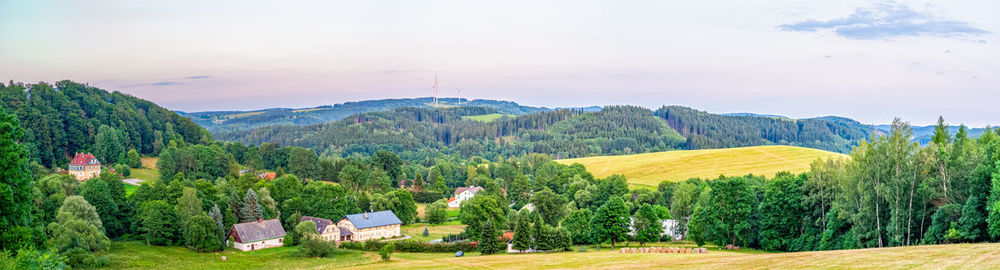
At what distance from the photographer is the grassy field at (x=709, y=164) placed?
115312mm

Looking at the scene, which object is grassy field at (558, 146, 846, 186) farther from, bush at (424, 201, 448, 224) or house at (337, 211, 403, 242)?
house at (337, 211, 403, 242)

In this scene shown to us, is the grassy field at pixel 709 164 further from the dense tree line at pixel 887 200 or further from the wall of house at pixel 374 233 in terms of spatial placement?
the dense tree line at pixel 887 200

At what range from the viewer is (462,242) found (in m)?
63.7

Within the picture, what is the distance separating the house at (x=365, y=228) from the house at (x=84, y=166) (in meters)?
47.0

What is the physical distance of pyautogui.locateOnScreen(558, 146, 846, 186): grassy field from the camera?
115312 mm

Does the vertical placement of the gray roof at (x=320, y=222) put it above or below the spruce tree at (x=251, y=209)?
below

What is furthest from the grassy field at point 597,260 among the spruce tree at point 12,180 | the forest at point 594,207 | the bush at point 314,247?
the spruce tree at point 12,180

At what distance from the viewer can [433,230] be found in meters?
79.1

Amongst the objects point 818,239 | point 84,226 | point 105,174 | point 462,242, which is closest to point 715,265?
point 818,239

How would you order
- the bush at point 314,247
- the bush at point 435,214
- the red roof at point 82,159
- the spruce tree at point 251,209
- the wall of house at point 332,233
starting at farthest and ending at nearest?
the red roof at point 82,159 < the bush at point 435,214 < the wall of house at point 332,233 < the spruce tree at point 251,209 < the bush at point 314,247

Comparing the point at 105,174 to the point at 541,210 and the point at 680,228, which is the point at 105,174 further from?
the point at 680,228

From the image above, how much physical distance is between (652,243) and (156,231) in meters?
47.4

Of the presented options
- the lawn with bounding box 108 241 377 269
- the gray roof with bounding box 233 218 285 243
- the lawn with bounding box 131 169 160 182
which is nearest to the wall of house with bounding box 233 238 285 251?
the gray roof with bounding box 233 218 285 243

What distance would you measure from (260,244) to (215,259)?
917 centimetres
